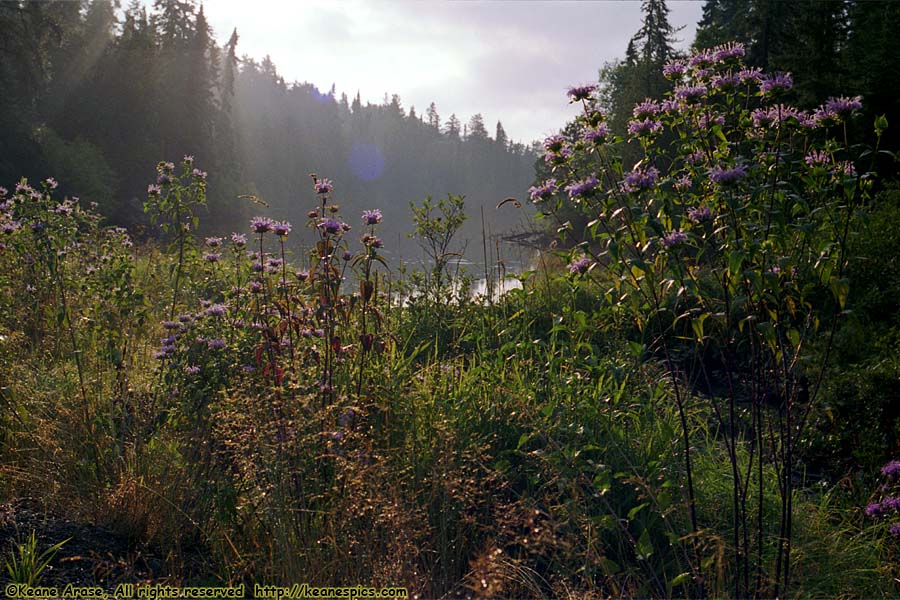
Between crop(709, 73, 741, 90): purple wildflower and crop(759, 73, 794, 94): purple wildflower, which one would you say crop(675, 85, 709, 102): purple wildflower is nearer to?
crop(709, 73, 741, 90): purple wildflower

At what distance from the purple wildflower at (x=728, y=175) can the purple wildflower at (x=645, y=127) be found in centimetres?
35

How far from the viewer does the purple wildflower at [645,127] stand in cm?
238

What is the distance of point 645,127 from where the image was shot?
2371 mm

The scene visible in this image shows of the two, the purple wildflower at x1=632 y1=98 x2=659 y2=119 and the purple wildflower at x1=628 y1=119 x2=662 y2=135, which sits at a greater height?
the purple wildflower at x1=632 y1=98 x2=659 y2=119

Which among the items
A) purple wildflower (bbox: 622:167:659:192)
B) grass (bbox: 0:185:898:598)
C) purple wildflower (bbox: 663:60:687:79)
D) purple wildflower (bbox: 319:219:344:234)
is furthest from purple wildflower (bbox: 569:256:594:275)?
purple wildflower (bbox: 319:219:344:234)

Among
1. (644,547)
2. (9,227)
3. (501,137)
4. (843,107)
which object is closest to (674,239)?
(843,107)

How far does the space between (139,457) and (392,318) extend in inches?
126

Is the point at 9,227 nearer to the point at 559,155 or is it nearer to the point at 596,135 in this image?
the point at 559,155

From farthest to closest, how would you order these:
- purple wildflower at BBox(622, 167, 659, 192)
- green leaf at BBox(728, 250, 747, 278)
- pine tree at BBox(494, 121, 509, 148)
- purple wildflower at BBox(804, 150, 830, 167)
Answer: pine tree at BBox(494, 121, 509, 148) → purple wildflower at BBox(804, 150, 830, 167) → purple wildflower at BBox(622, 167, 659, 192) → green leaf at BBox(728, 250, 747, 278)

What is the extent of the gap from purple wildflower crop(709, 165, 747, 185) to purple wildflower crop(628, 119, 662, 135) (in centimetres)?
35

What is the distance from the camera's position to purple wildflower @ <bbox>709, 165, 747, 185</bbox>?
2090 mm

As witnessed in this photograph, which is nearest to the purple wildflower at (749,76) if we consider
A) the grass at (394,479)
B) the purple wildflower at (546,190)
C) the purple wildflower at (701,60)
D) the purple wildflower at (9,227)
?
the purple wildflower at (701,60)

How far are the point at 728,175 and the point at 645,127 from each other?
399mm

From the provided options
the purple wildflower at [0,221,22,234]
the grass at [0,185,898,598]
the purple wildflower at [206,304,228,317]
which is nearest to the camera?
the grass at [0,185,898,598]
